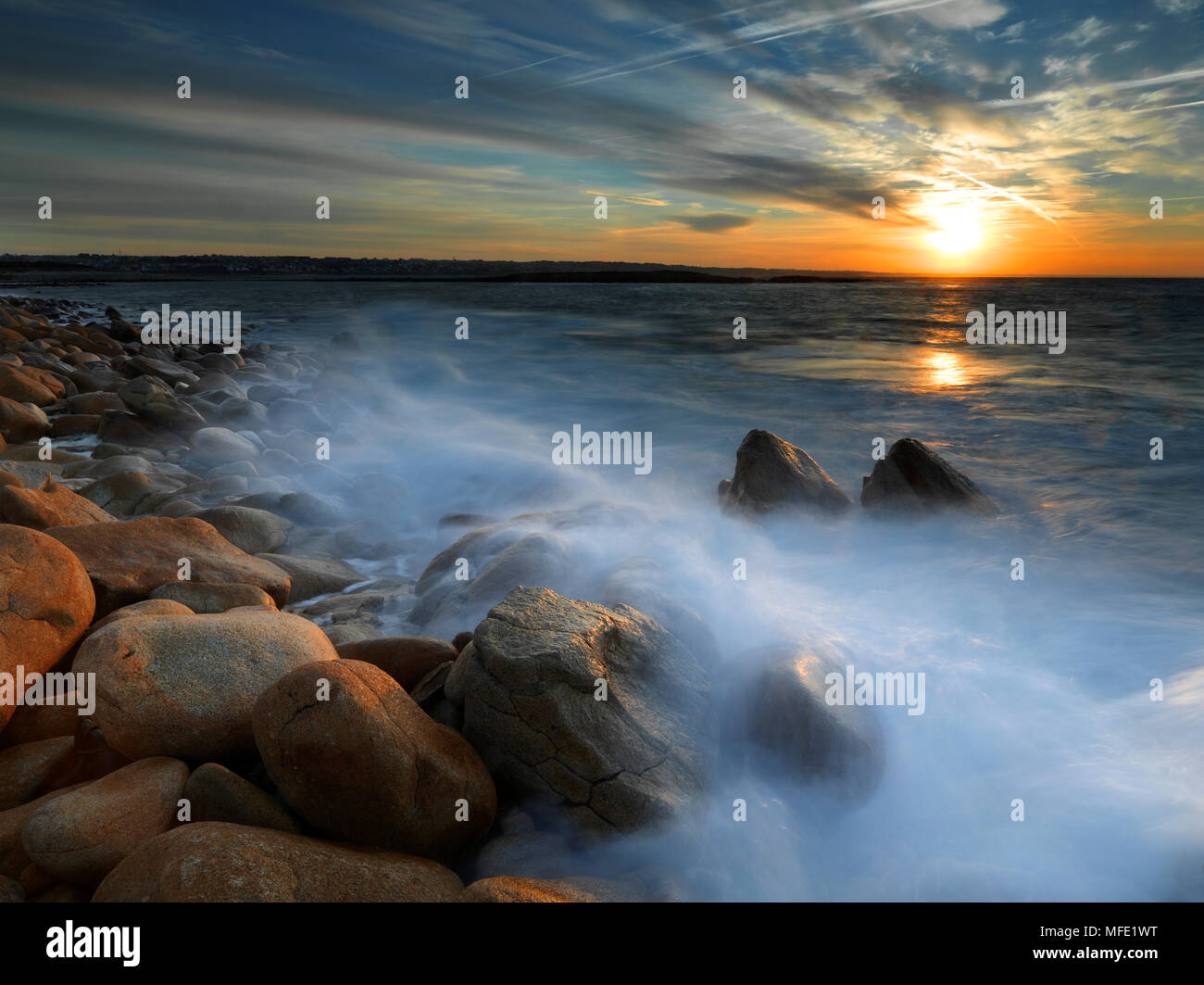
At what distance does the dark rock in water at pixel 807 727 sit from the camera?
394cm

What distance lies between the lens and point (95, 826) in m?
3.00

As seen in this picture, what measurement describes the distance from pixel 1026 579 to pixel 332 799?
6719 mm

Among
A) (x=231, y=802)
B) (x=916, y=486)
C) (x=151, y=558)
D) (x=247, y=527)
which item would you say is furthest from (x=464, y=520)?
(x=231, y=802)

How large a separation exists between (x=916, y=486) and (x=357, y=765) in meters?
7.03

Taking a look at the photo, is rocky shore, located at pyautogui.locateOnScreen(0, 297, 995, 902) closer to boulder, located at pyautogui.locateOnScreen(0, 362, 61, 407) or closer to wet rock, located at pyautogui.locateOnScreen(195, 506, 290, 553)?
wet rock, located at pyautogui.locateOnScreen(195, 506, 290, 553)

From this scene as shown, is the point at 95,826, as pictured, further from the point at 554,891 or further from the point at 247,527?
the point at 247,527

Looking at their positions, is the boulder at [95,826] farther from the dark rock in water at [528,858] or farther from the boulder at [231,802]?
the dark rock in water at [528,858]

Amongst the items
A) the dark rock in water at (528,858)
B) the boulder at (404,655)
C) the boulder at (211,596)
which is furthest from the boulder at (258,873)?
the boulder at (211,596)

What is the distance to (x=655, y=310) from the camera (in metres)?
51.7

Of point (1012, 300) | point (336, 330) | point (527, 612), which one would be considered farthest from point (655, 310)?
point (527, 612)

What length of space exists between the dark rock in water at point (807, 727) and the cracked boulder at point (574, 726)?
1.36 feet

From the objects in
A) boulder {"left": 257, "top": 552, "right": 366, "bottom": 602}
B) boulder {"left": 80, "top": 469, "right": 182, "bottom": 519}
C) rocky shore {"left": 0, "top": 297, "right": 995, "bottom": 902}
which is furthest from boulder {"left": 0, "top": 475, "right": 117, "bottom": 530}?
boulder {"left": 80, "top": 469, "right": 182, "bottom": 519}

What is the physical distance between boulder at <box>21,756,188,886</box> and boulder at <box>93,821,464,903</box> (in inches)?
9.0
